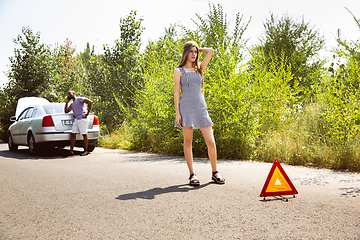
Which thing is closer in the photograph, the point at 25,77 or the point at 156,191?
the point at 156,191

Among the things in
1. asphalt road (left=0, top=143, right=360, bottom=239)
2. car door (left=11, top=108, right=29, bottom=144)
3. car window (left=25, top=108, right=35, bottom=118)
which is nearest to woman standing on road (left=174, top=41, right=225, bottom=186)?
asphalt road (left=0, top=143, right=360, bottom=239)

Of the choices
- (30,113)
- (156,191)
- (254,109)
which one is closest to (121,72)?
(30,113)

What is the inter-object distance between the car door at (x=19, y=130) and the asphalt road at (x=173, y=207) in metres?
4.97

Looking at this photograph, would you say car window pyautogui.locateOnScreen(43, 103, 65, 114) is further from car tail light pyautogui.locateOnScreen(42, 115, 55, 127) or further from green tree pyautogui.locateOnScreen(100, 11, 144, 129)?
green tree pyautogui.locateOnScreen(100, 11, 144, 129)

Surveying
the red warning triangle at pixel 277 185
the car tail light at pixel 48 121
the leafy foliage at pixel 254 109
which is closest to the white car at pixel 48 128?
the car tail light at pixel 48 121

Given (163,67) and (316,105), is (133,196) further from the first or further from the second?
(316,105)

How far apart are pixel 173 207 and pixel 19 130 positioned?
9183 mm

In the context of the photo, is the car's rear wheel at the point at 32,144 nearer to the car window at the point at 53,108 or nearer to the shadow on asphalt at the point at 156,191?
the car window at the point at 53,108

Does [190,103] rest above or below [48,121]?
above

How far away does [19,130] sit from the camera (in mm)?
11492

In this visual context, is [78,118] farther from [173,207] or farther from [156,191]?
[173,207]

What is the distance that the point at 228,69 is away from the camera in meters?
8.82

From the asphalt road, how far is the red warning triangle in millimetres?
97

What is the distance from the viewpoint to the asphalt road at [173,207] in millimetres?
3225
